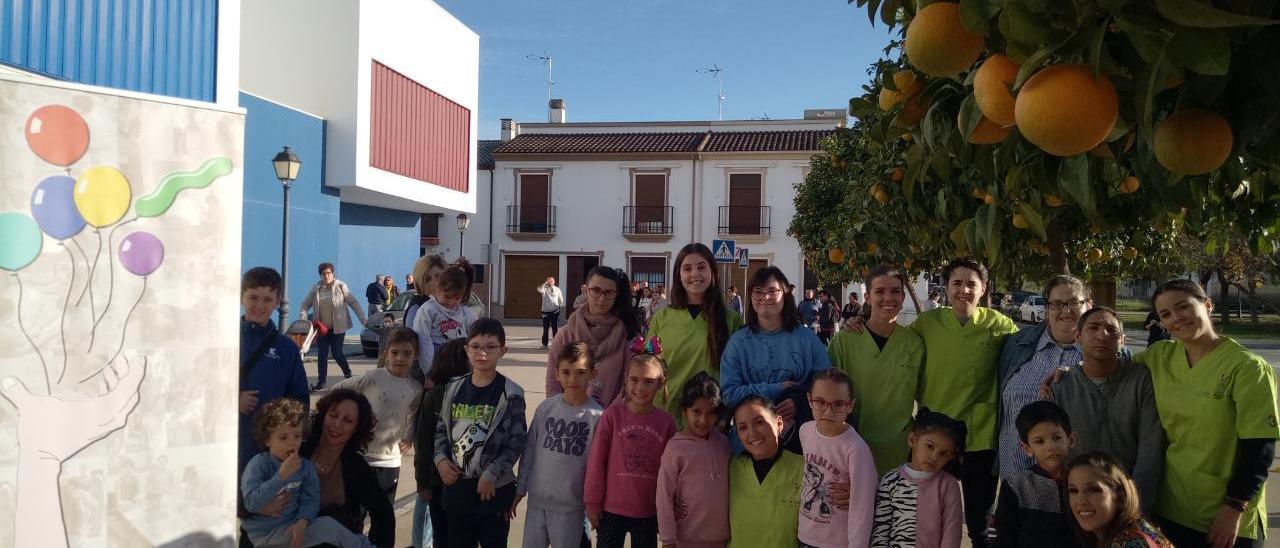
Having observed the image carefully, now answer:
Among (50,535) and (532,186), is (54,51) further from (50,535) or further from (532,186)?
(532,186)

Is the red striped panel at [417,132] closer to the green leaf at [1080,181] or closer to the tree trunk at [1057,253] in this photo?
the tree trunk at [1057,253]

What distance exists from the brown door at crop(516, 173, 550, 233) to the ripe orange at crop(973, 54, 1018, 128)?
2652 cm

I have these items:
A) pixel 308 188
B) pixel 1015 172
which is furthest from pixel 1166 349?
pixel 308 188

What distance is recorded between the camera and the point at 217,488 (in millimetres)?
2957

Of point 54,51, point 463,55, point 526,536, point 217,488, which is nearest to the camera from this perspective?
point 217,488

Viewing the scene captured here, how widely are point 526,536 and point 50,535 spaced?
174cm

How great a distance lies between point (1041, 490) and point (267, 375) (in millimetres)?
3275

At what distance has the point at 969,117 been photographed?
4.00 ft

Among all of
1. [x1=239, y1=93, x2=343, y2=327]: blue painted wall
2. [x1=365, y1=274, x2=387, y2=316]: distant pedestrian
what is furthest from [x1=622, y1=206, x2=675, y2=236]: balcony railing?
[x1=365, y1=274, x2=387, y2=316]: distant pedestrian

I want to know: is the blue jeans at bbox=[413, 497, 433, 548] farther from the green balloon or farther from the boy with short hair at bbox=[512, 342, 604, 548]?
the green balloon

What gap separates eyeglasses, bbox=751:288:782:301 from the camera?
11.8 ft

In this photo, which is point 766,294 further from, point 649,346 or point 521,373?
point 521,373

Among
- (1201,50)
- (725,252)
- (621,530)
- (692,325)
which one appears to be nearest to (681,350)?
(692,325)

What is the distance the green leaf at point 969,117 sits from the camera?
1206 mm
